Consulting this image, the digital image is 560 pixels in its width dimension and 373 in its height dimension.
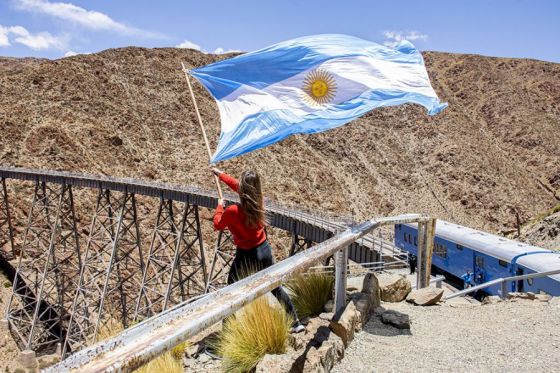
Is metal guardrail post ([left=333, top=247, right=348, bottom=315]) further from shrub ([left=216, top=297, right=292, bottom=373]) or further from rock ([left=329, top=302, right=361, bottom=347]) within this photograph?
shrub ([left=216, top=297, right=292, bottom=373])

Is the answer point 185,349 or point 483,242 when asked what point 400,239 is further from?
point 185,349

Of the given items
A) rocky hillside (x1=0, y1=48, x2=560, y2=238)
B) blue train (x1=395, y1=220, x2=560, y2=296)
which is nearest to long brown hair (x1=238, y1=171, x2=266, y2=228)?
blue train (x1=395, y1=220, x2=560, y2=296)

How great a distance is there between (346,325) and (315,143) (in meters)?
61.3

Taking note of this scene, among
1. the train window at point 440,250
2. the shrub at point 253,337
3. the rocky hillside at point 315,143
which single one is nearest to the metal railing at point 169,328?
the shrub at point 253,337

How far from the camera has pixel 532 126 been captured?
73.7 metres

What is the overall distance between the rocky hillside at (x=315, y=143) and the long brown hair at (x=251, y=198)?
44.9 meters

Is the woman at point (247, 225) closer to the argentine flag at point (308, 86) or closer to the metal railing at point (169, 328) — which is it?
the metal railing at point (169, 328)

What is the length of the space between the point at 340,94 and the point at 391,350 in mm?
4328

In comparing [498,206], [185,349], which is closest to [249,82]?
[185,349]

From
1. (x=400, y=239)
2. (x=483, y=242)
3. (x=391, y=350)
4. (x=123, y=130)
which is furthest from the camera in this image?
(x=123, y=130)

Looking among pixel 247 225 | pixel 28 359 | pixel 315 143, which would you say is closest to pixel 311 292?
pixel 247 225

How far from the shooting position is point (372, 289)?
5.21 metres

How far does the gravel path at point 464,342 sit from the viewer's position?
12.7ft

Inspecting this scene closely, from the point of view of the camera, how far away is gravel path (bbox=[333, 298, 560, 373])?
386cm
